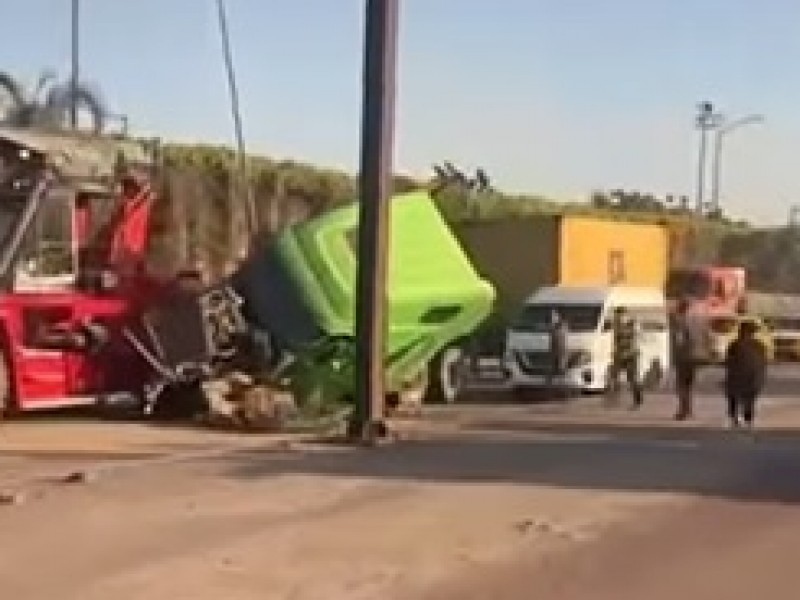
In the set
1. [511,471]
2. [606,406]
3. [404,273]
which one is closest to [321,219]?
[404,273]

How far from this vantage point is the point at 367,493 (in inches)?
637

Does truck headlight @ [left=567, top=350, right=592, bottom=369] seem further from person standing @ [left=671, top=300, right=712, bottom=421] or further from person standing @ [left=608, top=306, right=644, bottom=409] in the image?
person standing @ [left=671, top=300, right=712, bottom=421]

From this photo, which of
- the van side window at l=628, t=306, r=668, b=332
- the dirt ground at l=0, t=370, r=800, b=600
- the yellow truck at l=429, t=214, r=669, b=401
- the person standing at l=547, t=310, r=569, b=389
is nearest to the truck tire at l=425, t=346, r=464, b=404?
the person standing at l=547, t=310, r=569, b=389

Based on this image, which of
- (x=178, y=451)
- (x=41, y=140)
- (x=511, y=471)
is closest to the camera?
(x=511, y=471)

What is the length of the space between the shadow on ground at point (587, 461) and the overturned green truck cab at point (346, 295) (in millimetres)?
2442

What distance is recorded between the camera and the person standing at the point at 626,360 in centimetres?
2977

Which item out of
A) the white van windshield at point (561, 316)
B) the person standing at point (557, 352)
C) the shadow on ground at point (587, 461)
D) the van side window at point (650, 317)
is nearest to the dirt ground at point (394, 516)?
the shadow on ground at point (587, 461)

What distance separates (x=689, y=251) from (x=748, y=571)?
195 ft

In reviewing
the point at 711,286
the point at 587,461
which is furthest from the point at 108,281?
the point at 711,286

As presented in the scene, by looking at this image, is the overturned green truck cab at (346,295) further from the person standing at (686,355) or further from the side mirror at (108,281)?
the person standing at (686,355)

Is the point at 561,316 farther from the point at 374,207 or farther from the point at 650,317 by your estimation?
the point at 374,207

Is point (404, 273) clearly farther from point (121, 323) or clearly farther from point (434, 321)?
point (121, 323)

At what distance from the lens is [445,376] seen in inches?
1167

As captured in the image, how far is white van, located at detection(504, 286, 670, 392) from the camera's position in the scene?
31.8 m
